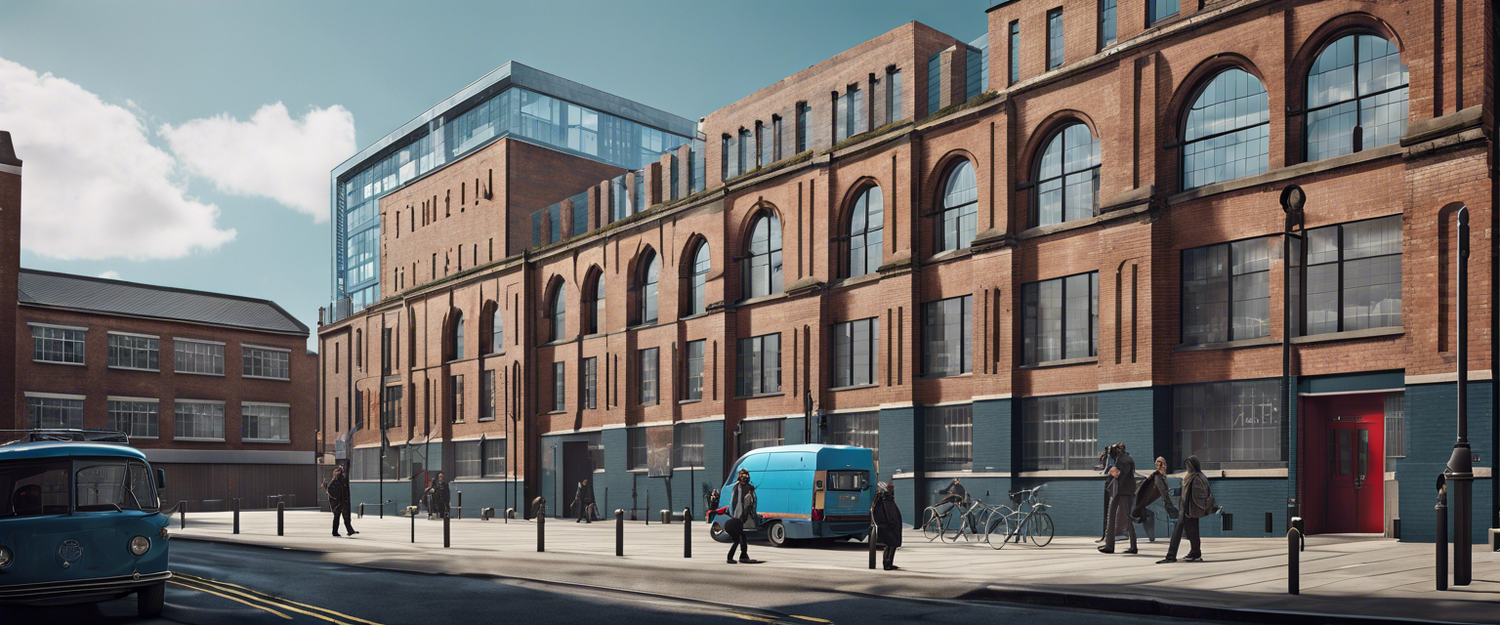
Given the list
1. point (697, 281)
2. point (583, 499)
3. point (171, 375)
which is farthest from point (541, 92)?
point (583, 499)

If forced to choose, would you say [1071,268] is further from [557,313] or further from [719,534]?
[557,313]

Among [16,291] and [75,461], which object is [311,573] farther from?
[16,291]

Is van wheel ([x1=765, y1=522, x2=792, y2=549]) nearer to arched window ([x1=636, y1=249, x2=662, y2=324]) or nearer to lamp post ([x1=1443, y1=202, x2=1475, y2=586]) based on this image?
lamp post ([x1=1443, y1=202, x2=1475, y2=586])

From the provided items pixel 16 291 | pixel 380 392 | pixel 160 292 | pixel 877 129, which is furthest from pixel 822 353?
pixel 160 292

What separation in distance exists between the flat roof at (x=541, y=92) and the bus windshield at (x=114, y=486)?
201 ft

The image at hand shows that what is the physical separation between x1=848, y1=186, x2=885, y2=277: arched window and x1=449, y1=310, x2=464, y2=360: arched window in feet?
84.4

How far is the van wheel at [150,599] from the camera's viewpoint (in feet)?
44.8

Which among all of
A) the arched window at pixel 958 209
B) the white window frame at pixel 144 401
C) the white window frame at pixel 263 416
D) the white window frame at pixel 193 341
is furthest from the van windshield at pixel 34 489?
the white window frame at pixel 263 416

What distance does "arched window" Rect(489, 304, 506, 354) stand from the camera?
51.4 m

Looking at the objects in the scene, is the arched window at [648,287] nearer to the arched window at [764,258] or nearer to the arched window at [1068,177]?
the arched window at [764,258]

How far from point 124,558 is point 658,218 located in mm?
30487

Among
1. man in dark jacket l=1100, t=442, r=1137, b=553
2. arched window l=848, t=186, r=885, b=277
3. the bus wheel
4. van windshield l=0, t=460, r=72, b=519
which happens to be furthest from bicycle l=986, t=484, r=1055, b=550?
van windshield l=0, t=460, r=72, b=519

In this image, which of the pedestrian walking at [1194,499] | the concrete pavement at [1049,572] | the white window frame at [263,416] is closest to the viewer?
the concrete pavement at [1049,572]

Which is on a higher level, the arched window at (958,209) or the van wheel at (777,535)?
the arched window at (958,209)
